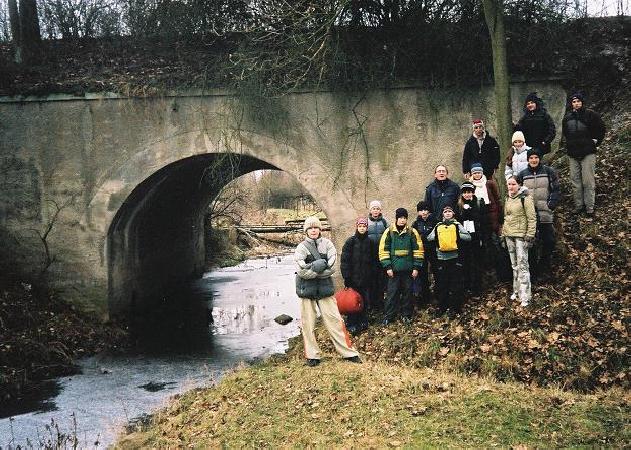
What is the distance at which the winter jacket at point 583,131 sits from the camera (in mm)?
8961

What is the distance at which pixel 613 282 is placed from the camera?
795 centimetres

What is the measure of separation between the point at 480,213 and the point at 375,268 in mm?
1840

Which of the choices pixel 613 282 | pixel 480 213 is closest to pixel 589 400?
pixel 613 282

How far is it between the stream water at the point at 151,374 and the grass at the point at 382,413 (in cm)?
91

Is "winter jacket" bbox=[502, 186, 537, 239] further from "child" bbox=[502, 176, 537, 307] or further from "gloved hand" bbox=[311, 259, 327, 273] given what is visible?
"gloved hand" bbox=[311, 259, 327, 273]

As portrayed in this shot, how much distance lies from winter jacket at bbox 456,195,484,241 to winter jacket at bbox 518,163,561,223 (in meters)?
0.75

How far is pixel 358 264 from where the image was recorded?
908 cm

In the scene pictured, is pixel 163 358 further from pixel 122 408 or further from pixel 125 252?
pixel 125 252

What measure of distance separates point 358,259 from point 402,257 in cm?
73

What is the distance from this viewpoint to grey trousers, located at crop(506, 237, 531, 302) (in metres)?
8.03

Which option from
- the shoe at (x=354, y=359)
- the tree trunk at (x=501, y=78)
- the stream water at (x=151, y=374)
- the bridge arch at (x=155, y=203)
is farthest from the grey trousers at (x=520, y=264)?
the stream water at (x=151, y=374)

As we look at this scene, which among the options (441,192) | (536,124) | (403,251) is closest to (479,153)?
(536,124)

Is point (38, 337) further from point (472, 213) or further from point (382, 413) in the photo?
point (472, 213)

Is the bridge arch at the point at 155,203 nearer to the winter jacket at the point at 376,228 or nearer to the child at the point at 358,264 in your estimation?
the winter jacket at the point at 376,228
